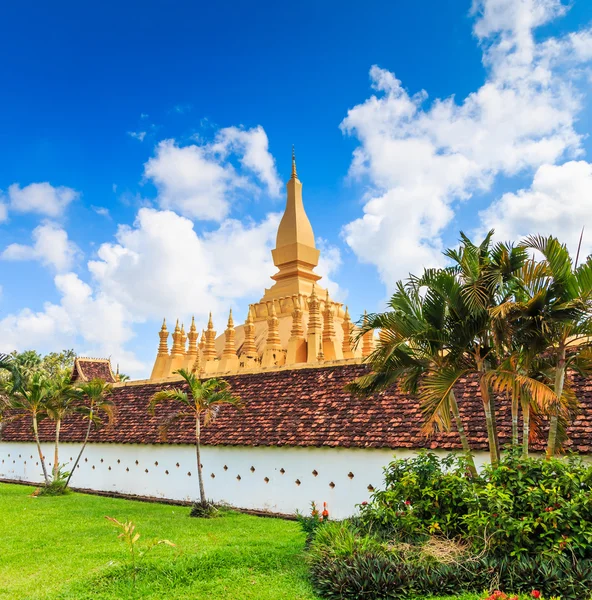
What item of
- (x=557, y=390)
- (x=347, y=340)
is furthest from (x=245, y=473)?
(x=347, y=340)

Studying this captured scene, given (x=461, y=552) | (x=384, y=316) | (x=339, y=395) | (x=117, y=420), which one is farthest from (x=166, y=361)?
(x=461, y=552)

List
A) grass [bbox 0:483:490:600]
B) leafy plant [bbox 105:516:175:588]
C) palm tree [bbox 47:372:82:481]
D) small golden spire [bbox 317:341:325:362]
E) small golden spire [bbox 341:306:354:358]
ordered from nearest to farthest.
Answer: grass [bbox 0:483:490:600] → leafy plant [bbox 105:516:175:588] → palm tree [bbox 47:372:82:481] → small golden spire [bbox 317:341:325:362] → small golden spire [bbox 341:306:354:358]

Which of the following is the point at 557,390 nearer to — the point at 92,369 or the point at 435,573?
the point at 435,573

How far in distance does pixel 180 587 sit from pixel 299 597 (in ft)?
5.12

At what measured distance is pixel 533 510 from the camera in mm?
6723

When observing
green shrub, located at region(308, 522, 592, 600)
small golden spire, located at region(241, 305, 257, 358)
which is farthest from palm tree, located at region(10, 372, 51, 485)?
green shrub, located at region(308, 522, 592, 600)

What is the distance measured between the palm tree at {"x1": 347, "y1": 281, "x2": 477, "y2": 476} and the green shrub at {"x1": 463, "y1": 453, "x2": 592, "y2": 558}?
3.32ft

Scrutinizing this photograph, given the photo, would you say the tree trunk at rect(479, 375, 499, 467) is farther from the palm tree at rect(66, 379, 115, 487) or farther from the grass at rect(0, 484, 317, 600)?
the palm tree at rect(66, 379, 115, 487)

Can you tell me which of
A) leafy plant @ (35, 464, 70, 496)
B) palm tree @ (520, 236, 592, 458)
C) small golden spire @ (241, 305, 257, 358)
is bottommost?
leafy plant @ (35, 464, 70, 496)

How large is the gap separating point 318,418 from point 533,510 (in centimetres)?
638

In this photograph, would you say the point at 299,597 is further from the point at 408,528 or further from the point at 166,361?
the point at 166,361

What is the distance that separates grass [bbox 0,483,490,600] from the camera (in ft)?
22.6

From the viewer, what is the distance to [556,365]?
821 centimetres

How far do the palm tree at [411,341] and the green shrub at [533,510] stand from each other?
1.01 m
